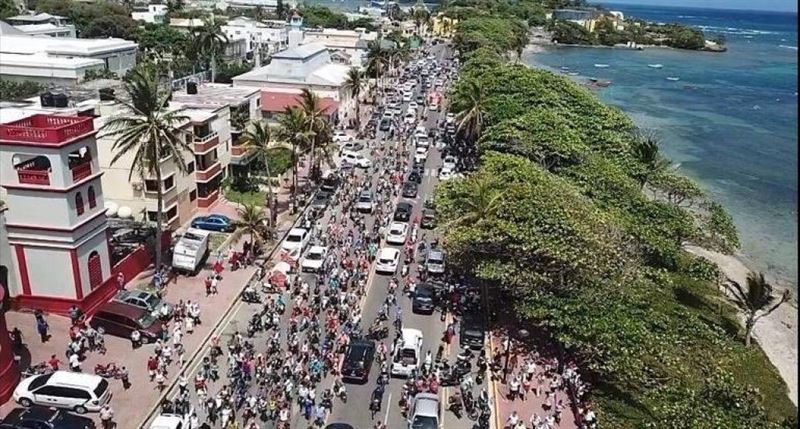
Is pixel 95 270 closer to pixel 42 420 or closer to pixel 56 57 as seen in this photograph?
pixel 42 420

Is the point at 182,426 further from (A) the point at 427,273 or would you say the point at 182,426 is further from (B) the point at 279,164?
(B) the point at 279,164

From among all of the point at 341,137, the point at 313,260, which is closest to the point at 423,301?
the point at 313,260

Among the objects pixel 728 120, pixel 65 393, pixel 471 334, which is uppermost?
pixel 65 393

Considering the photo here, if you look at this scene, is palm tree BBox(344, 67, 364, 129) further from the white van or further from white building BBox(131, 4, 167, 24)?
white building BBox(131, 4, 167, 24)

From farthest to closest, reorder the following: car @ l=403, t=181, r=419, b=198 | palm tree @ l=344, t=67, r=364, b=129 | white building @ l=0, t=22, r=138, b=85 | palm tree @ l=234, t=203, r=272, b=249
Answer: white building @ l=0, t=22, r=138, b=85 < palm tree @ l=344, t=67, r=364, b=129 < car @ l=403, t=181, r=419, b=198 < palm tree @ l=234, t=203, r=272, b=249

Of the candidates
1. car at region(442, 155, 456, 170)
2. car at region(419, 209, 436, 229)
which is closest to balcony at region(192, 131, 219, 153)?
car at region(419, 209, 436, 229)

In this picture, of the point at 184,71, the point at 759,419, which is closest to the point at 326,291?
the point at 759,419

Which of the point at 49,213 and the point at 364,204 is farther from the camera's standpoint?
the point at 364,204
